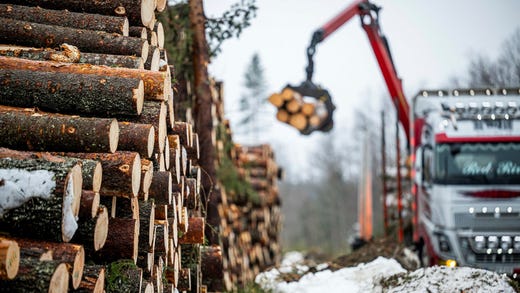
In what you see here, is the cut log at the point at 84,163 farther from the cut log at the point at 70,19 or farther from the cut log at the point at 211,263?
the cut log at the point at 211,263

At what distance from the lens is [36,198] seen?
4105mm

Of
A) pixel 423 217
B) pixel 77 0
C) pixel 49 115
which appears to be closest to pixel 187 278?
pixel 49 115

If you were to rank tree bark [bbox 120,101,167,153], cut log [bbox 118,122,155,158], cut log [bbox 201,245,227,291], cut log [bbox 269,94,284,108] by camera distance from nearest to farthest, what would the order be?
cut log [bbox 118,122,155,158] → tree bark [bbox 120,101,167,153] → cut log [bbox 201,245,227,291] → cut log [bbox 269,94,284,108]

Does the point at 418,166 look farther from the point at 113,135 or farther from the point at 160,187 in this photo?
the point at 113,135

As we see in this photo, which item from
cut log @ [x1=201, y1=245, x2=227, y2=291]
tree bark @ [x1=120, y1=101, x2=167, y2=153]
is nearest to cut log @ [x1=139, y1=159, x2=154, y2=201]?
tree bark @ [x1=120, y1=101, x2=167, y2=153]

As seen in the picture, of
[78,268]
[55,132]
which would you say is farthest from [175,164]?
[78,268]

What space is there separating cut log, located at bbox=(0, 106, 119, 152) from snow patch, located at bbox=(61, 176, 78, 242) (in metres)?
0.78

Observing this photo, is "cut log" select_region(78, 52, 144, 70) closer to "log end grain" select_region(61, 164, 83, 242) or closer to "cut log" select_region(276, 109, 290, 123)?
"log end grain" select_region(61, 164, 83, 242)

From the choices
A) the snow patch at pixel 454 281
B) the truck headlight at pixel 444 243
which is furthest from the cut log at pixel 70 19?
the truck headlight at pixel 444 243

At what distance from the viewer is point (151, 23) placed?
7.02 m

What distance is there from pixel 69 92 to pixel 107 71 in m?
0.49

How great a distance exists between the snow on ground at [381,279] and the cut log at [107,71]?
384 cm

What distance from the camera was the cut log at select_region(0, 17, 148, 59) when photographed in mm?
6266

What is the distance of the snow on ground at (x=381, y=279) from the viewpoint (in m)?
7.25
